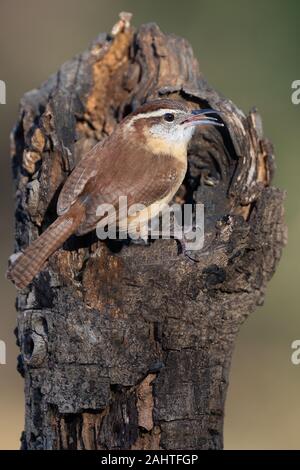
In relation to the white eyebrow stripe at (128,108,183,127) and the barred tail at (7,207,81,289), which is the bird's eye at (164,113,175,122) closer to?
the white eyebrow stripe at (128,108,183,127)

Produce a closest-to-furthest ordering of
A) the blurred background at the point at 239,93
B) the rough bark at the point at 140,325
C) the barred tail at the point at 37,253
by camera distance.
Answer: the rough bark at the point at 140,325, the barred tail at the point at 37,253, the blurred background at the point at 239,93

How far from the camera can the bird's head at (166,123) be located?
444 cm

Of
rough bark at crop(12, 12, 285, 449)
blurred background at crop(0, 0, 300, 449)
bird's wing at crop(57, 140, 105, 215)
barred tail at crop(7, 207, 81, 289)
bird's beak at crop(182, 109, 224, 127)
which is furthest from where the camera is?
blurred background at crop(0, 0, 300, 449)

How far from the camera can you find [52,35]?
8.27m

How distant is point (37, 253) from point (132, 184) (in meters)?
0.74

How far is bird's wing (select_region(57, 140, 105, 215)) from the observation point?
4.08 metres

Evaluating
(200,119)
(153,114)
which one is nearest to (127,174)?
(153,114)

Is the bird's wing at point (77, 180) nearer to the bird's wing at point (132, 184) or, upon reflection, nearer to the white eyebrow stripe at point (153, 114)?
the bird's wing at point (132, 184)

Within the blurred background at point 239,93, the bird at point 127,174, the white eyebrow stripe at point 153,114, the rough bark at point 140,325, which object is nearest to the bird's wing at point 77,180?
the bird at point 127,174

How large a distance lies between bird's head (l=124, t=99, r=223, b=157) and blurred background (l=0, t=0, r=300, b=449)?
2472mm

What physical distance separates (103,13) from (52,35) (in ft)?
2.06

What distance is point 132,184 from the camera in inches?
165

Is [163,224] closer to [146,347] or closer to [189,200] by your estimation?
[189,200]

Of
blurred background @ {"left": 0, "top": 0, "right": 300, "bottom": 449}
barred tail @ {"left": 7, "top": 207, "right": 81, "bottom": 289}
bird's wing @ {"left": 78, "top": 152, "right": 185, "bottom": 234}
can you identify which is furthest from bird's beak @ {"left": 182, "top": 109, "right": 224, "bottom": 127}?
blurred background @ {"left": 0, "top": 0, "right": 300, "bottom": 449}
